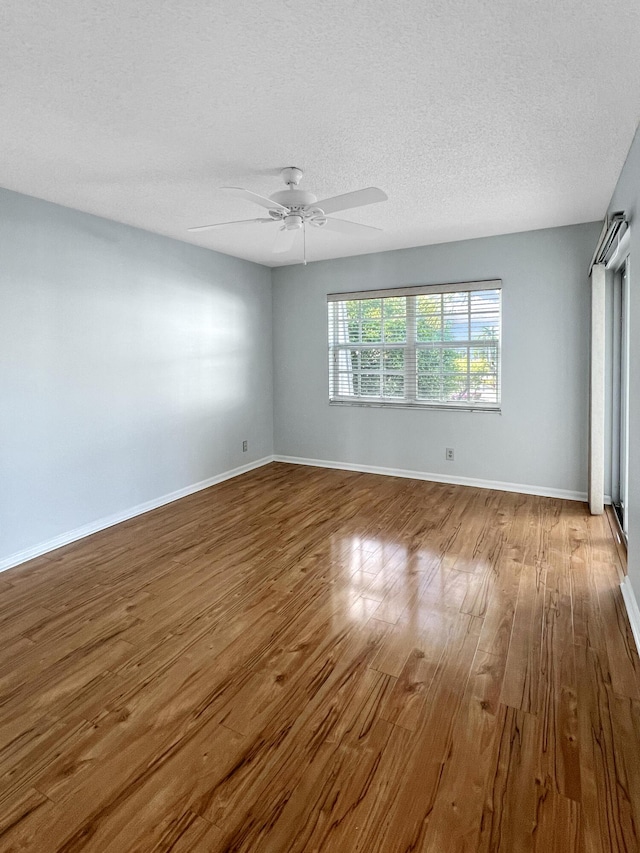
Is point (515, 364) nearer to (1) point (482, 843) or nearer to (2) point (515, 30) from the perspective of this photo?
(2) point (515, 30)

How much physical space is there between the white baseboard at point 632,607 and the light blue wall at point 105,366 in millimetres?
3681

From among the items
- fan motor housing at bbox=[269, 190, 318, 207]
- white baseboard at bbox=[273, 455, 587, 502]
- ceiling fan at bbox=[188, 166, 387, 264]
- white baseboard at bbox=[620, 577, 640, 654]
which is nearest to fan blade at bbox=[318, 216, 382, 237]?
ceiling fan at bbox=[188, 166, 387, 264]

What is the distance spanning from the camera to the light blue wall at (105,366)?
3213 millimetres

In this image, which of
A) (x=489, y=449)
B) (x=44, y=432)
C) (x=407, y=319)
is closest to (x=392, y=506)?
(x=489, y=449)

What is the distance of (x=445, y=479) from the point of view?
16.4 feet

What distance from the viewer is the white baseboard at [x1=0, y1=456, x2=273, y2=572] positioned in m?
3.24

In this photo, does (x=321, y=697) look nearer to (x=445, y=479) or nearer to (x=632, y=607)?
(x=632, y=607)

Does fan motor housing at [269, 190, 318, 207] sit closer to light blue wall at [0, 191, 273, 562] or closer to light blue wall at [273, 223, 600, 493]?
light blue wall at [0, 191, 273, 562]

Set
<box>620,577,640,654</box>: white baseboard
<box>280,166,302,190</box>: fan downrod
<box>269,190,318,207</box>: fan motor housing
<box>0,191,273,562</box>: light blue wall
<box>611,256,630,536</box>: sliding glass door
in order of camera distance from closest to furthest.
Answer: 1. <box>620,577,640,654</box>: white baseboard
2. <box>269,190,318,207</box>: fan motor housing
3. <box>280,166,302,190</box>: fan downrod
4. <box>0,191,273,562</box>: light blue wall
5. <box>611,256,630,536</box>: sliding glass door

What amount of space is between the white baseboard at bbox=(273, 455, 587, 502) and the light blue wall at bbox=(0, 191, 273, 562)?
3.14 ft

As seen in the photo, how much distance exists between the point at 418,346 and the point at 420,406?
645 mm

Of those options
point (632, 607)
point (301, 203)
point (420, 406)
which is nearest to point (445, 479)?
point (420, 406)

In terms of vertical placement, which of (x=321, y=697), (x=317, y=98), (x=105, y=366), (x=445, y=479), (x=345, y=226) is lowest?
(x=321, y=697)

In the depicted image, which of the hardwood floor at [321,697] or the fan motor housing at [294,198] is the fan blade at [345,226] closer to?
the fan motor housing at [294,198]
